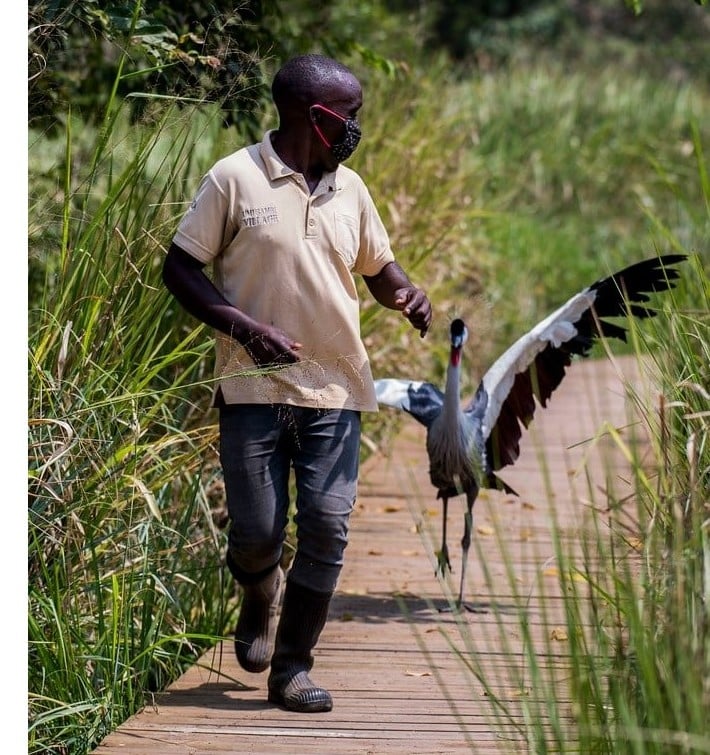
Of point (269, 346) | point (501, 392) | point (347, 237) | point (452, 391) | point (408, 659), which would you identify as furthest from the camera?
point (501, 392)

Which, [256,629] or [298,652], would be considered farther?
[256,629]

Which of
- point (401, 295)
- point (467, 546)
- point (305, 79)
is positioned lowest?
point (467, 546)

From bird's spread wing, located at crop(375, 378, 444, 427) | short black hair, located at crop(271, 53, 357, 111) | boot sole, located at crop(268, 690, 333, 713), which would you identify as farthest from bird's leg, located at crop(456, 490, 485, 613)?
short black hair, located at crop(271, 53, 357, 111)

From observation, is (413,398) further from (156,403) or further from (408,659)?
(156,403)

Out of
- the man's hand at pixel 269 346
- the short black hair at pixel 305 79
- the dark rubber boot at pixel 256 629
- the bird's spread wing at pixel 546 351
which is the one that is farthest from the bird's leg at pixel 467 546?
the short black hair at pixel 305 79

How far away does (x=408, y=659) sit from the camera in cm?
471

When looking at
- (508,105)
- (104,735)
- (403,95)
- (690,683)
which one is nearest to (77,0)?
(104,735)

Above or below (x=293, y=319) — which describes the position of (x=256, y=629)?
below

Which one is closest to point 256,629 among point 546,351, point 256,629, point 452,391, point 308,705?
point 256,629

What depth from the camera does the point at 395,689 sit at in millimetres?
4375

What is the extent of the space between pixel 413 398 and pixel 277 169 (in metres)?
2.07

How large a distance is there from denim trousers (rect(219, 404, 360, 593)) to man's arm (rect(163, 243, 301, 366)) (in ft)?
0.75

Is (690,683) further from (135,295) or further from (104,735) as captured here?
(135,295)

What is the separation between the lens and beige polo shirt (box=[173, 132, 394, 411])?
12.9 feet
